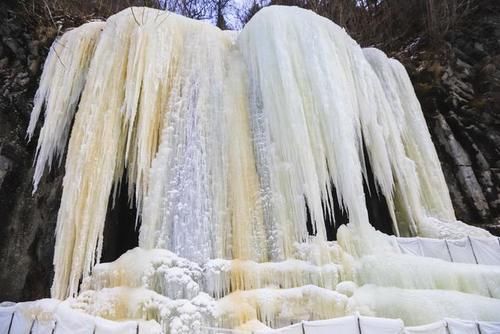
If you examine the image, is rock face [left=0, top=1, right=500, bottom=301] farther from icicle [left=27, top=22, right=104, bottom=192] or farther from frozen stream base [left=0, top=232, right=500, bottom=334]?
frozen stream base [left=0, top=232, right=500, bottom=334]

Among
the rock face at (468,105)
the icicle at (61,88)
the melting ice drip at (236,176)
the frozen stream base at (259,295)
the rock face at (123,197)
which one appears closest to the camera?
the frozen stream base at (259,295)

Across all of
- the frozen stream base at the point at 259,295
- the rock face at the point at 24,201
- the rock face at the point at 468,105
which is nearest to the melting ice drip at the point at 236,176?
the frozen stream base at the point at 259,295

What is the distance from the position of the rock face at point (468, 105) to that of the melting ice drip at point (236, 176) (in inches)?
58.0

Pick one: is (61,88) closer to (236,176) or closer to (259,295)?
(236,176)

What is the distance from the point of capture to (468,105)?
363 inches

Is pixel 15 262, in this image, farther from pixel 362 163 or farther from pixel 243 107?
pixel 362 163

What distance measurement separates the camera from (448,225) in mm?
6344

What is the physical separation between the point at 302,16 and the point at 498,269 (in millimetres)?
4407

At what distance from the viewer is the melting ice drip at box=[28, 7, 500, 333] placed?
4293mm

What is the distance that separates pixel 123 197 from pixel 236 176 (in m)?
1.90

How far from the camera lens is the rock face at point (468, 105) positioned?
26.2ft

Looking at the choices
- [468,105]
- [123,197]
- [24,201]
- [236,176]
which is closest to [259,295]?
[236,176]

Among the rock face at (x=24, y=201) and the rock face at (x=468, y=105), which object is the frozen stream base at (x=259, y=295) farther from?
the rock face at (x=468, y=105)

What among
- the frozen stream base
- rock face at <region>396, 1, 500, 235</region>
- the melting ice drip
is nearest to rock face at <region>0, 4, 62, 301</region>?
the melting ice drip
